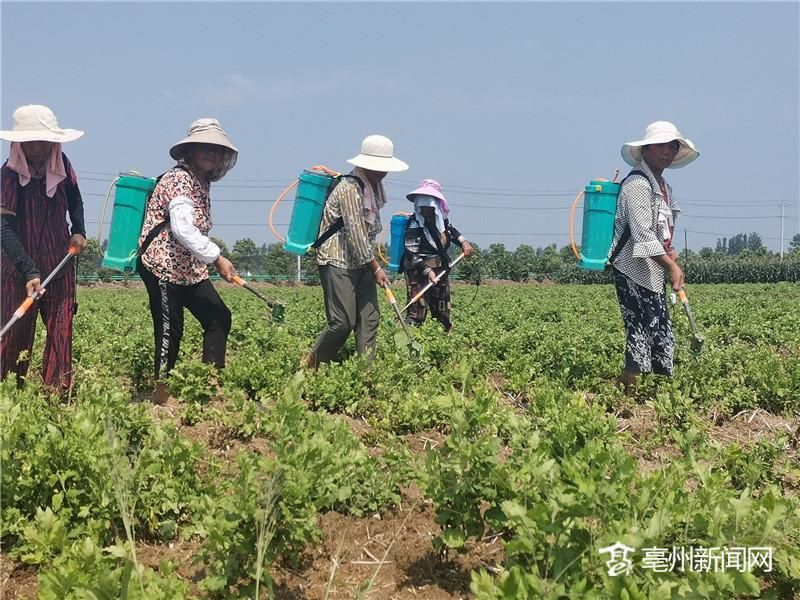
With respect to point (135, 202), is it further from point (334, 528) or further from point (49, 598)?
point (49, 598)

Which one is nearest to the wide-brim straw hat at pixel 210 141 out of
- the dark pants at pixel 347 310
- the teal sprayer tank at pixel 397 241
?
the dark pants at pixel 347 310

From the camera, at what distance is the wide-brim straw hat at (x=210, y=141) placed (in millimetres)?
4797

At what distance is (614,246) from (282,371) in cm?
262

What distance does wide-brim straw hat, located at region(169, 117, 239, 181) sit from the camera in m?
4.80

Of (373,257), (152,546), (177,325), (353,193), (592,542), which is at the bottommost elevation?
(152,546)

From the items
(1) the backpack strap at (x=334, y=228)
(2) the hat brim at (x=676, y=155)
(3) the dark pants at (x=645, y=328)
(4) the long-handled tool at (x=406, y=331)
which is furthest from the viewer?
(4) the long-handled tool at (x=406, y=331)

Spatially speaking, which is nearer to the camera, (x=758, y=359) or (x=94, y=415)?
(x=94, y=415)

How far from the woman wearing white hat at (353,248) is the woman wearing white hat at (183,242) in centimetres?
99

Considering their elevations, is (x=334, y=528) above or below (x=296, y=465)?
below

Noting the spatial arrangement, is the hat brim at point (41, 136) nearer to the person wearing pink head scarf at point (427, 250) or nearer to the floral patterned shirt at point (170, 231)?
the floral patterned shirt at point (170, 231)

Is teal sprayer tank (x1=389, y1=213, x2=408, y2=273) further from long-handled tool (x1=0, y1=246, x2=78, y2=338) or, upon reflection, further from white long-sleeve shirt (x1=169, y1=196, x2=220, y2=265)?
long-handled tool (x1=0, y1=246, x2=78, y2=338)

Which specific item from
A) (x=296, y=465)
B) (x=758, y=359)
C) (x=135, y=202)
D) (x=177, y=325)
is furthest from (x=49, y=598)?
(x=758, y=359)

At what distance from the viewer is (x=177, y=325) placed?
5.07 m

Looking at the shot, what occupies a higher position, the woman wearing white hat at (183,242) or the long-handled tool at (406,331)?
the woman wearing white hat at (183,242)
